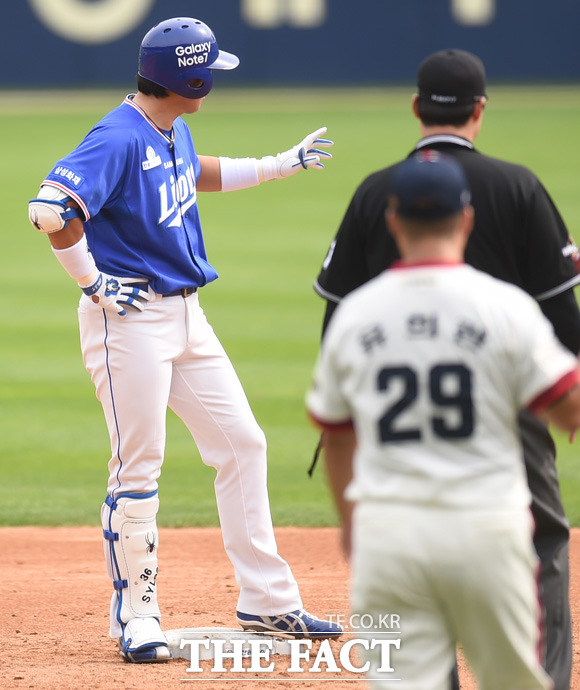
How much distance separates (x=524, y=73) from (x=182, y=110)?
30195 mm

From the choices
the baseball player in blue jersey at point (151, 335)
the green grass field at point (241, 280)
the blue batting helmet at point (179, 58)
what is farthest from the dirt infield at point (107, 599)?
the blue batting helmet at point (179, 58)

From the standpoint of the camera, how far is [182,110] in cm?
481

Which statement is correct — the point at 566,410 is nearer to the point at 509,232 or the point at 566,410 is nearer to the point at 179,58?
the point at 509,232

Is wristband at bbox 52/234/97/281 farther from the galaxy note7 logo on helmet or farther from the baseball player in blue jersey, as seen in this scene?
the galaxy note7 logo on helmet

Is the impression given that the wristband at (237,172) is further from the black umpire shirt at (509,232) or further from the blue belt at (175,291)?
the black umpire shirt at (509,232)

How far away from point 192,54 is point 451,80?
1.37 metres

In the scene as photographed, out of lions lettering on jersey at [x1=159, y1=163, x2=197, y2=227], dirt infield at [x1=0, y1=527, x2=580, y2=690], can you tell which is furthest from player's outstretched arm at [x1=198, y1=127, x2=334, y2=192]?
dirt infield at [x1=0, y1=527, x2=580, y2=690]

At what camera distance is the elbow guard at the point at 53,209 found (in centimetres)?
440

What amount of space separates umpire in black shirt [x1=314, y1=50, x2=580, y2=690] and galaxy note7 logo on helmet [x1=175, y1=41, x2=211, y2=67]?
1.20 m

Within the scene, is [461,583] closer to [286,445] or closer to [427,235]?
[427,235]

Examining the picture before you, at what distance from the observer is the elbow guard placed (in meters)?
4.40

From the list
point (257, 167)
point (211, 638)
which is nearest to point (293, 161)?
point (257, 167)

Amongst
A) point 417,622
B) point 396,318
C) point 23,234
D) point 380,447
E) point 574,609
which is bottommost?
point 23,234

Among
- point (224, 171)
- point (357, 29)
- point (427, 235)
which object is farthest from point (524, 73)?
point (427, 235)
